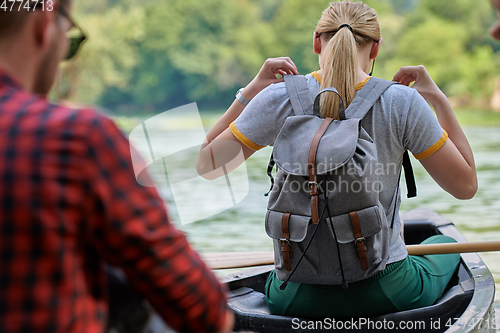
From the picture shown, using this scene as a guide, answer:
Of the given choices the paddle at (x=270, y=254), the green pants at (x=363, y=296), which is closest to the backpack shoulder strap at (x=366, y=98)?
the green pants at (x=363, y=296)

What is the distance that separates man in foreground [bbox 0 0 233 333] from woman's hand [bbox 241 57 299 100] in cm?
132

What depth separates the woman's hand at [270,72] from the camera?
7.24ft

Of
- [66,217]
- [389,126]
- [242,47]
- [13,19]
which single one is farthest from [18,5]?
[242,47]

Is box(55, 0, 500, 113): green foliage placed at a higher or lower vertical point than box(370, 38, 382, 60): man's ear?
lower

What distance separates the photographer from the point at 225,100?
49250mm

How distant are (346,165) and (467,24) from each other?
53522mm

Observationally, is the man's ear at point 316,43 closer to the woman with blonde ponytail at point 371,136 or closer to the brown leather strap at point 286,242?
the woman with blonde ponytail at point 371,136

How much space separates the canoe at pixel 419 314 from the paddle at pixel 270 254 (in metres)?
0.09

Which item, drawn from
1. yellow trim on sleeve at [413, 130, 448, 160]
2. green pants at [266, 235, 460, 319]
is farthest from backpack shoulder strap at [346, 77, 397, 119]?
green pants at [266, 235, 460, 319]

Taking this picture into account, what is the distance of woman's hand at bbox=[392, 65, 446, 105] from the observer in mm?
2215

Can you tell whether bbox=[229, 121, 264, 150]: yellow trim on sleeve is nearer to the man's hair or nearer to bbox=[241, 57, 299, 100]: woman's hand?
bbox=[241, 57, 299, 100]: woman's hand
